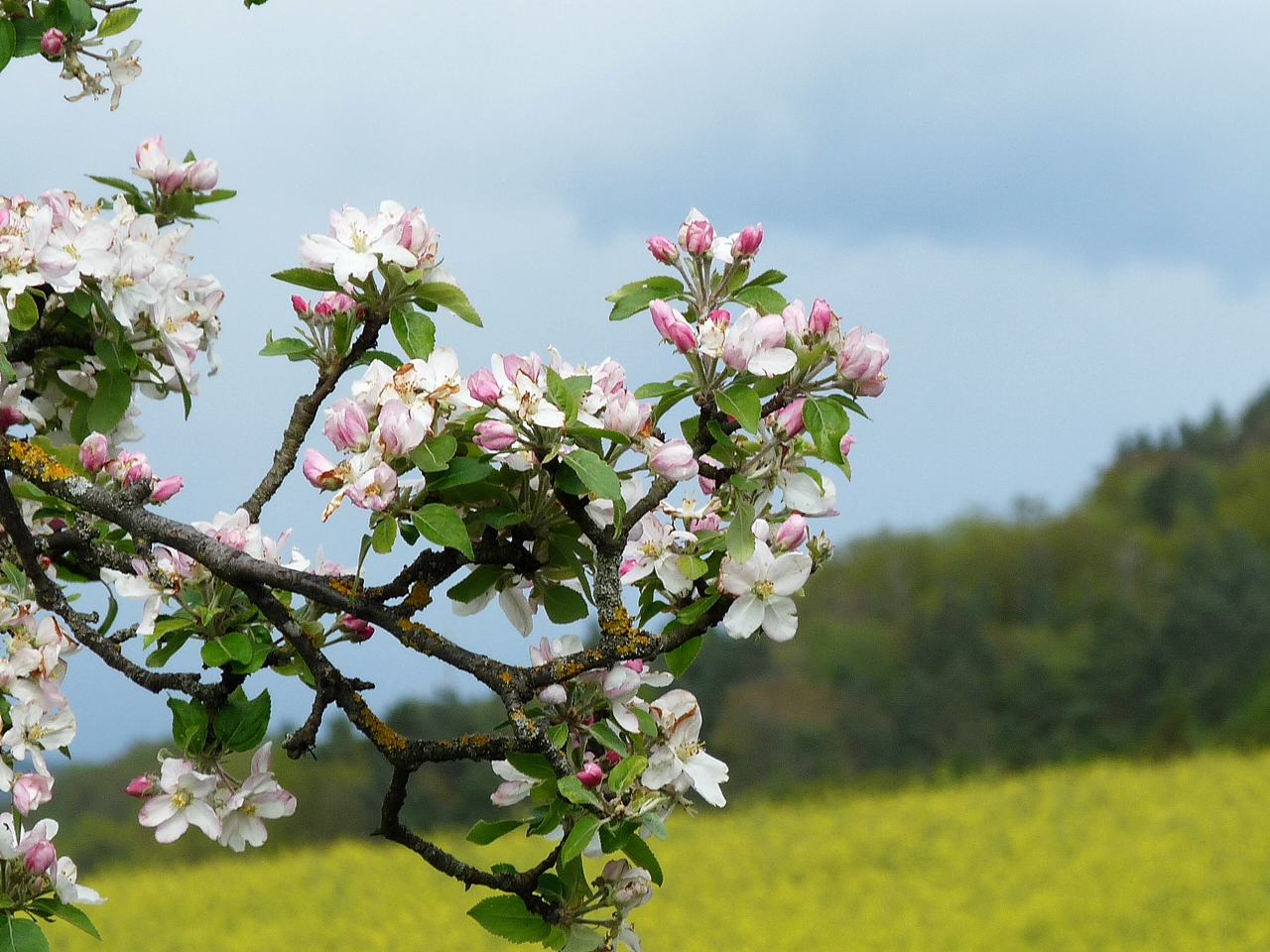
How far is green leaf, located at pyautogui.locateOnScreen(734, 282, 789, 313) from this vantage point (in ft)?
6.56

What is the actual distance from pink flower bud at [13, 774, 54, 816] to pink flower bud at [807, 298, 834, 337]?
159cm

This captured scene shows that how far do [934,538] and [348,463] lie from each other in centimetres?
3385

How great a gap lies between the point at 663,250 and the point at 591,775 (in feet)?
2.80

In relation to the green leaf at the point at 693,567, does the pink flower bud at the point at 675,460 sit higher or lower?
higher

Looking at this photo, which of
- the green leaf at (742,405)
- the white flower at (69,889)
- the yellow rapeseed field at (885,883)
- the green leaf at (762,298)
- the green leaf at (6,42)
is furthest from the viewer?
the yellow rapeseed field at (885,883)

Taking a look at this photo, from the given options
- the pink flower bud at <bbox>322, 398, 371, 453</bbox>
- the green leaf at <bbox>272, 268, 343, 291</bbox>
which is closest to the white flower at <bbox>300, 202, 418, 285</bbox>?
the green leaf at <bbox>272, 268, 343, 291</bbox>

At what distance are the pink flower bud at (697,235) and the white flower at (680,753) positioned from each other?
0.72 metres

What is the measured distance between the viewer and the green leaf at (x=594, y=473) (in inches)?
66.7

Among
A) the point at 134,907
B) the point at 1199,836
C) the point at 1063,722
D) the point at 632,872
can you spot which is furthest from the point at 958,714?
the point at 632,872

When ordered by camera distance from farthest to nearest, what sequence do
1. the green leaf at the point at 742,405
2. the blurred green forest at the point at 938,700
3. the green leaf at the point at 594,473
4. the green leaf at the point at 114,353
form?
the blurred green forest at the point at 938,700 < the green leaf at the point at 114,353 < the green leaf at the point at 742,405 < the green leaf at the point at 594,473

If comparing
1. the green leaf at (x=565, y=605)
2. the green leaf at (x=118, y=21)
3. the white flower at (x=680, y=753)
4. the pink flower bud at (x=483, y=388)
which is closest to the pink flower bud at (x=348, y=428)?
the pink flower bud at (x=483, y=388)

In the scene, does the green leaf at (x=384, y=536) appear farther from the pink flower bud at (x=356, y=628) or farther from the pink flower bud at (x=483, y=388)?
the pink flower bud at (x=356, y=628)

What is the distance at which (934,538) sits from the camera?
113ft

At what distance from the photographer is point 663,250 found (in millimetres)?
2041
